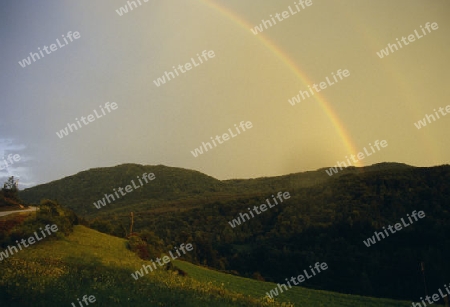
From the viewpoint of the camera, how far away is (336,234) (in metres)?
71.6

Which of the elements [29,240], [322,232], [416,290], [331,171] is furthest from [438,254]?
[331,171]

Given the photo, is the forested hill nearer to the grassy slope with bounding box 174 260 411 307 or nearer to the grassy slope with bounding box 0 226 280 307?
the grassy slope with bounding box 174 260 411 307

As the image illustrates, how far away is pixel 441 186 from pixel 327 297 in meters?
49.6

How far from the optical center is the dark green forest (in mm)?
56750

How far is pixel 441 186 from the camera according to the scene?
75.1 m

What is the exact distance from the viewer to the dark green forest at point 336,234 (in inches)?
2234

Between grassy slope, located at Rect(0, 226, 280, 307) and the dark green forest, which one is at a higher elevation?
grassy slope, located at Rect(0, 226, 280, 307)

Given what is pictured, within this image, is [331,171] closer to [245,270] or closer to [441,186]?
[441,186]

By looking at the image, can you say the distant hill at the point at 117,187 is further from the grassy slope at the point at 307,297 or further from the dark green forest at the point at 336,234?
the grassy slope at the point at 307,297

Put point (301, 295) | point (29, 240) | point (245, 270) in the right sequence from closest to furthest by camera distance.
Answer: point (29, 240) < point (301, 295) < point (245, 270)

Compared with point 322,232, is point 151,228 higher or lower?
higher

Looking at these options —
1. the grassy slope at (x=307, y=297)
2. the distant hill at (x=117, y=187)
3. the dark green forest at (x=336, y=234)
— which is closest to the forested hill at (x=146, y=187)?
the distant hill at (x=117, y=187)

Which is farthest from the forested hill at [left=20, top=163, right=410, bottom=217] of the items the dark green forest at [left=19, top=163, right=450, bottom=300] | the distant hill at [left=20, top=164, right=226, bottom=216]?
the dark green forest at [left=19, top=163, right=450, bottom=300]

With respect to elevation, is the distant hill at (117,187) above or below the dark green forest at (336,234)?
above
